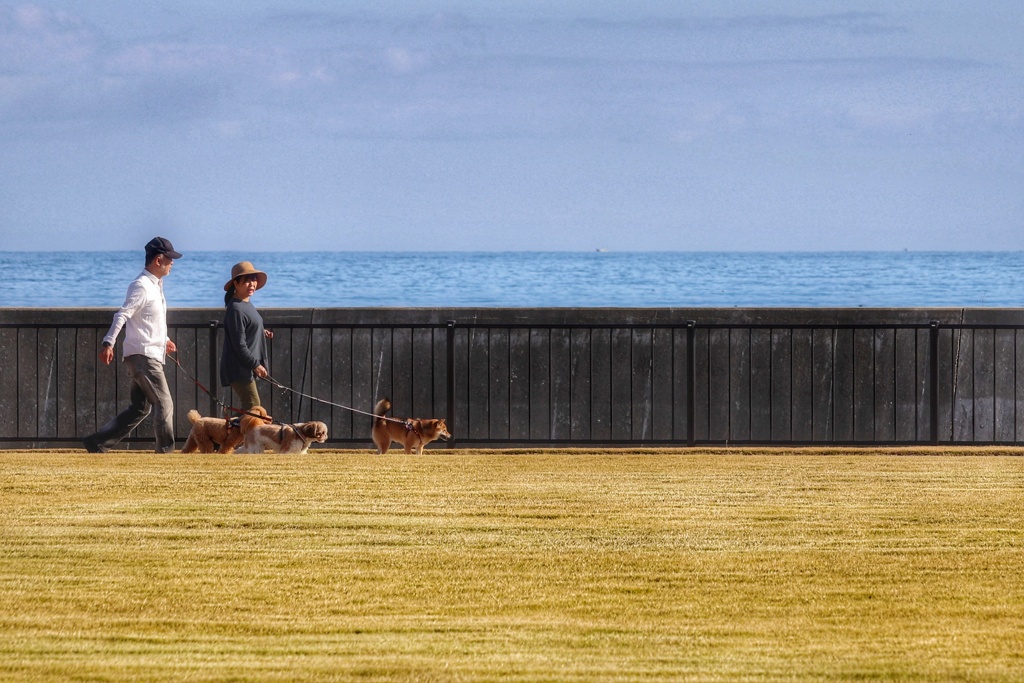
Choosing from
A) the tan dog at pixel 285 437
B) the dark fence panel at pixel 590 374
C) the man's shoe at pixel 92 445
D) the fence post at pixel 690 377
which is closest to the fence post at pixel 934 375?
the dark fence panel at pixel 590 374

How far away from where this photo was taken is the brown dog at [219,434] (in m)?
11.8

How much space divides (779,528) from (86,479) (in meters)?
4.57

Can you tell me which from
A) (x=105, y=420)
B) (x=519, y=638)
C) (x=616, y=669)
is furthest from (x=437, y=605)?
(x=105, y=420)

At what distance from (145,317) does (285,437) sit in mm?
1530

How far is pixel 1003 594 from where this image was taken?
650 cm

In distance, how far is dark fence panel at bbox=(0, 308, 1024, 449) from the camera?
14.8 metres

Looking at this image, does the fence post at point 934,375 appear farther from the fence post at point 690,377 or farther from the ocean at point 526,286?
the ocean at point 526,286

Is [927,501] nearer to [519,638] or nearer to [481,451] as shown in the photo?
[519,638]

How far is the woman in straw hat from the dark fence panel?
7.26 feet

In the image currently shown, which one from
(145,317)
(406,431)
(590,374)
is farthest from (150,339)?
(590,374)

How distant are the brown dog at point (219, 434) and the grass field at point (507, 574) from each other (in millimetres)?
1822

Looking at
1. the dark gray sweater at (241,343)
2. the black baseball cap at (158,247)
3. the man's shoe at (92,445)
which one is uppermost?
the black baseball cap at (158,247)

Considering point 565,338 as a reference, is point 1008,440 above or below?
below

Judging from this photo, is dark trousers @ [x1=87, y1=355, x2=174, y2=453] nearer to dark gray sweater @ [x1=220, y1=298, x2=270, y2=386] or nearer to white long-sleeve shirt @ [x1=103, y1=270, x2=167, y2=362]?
white long-sleeve shirt @ [x1=103, y1=270, x2=167, y2=362]
